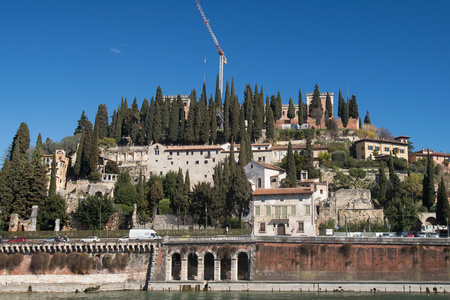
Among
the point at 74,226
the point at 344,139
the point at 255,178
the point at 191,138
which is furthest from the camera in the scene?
the point at 344,139

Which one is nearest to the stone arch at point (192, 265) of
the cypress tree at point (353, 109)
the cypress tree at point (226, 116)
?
the cypress tree at point (226, 116)

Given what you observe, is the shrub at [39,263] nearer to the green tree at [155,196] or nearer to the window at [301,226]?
the green tree at [155,196]

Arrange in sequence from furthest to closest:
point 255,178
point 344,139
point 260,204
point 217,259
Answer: point 344,139 → point 255,178 → point 260,204 → point 217,259

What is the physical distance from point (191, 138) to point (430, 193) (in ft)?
128

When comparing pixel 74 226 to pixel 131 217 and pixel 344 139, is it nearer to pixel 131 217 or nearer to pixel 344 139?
pixel 131 217

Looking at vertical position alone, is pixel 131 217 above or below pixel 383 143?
below

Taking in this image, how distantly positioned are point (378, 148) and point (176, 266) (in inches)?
1911

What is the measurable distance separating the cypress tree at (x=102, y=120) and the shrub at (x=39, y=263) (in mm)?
42023

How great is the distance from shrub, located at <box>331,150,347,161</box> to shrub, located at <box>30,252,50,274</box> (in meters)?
49.0

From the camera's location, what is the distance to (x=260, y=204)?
5741 centimetres

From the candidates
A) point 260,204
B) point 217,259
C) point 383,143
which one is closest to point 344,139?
point 383,143

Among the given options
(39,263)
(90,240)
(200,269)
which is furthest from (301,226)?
(39,263)

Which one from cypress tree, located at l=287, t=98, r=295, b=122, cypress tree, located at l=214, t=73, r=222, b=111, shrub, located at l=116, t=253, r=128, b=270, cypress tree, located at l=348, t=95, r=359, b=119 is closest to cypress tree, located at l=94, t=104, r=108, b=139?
cypress tree, located at l=214, t=73, r=222, b=111

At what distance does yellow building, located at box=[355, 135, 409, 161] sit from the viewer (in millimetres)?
83500
